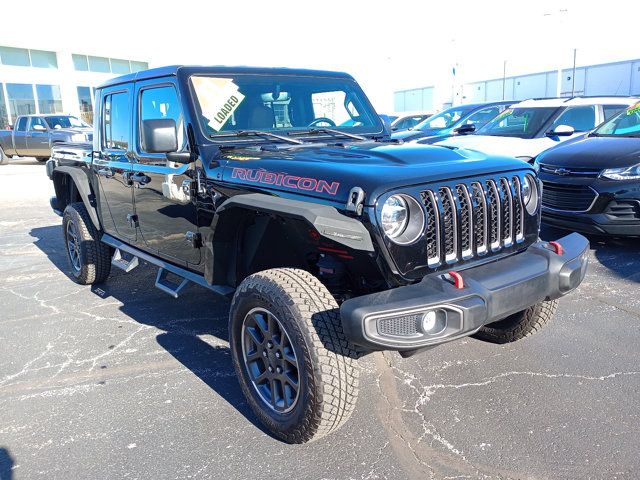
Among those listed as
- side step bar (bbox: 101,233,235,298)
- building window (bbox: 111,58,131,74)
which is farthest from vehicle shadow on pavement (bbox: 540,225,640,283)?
building window (bbox: 111,58,131,74)

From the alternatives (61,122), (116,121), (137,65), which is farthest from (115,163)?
(137,65)

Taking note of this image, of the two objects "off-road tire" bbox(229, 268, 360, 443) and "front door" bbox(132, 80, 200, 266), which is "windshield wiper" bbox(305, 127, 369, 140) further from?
"off-road tire" bbox(229, 268, 360, 443)

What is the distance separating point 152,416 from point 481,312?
6.25 feet

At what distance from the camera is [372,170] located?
8.84 ft

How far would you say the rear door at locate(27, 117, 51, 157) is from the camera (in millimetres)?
17531

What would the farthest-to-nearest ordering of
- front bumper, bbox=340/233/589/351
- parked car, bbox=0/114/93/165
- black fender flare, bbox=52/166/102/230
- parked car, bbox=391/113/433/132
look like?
1. parked car, bbox=391/113/433/132
2. parked car, bbox=0/114/93/165
3. black fender flare, bbox=52/166/102/230
4. front bumper, bbox=340/233/589/351

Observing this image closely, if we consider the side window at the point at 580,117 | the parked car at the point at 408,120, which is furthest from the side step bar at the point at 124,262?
the parked car at the point at 408,120

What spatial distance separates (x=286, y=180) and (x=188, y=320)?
2101mm

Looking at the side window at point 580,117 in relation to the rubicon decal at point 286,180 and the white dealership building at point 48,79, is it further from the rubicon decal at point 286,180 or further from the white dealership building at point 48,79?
the white dealership building at point 48,79

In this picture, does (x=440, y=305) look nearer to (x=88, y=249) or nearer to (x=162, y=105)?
(x=162, y=105)

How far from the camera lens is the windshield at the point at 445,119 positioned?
439 inches

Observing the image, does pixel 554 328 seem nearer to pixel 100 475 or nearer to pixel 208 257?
pixel 208 257

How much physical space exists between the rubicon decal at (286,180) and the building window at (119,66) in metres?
28.9

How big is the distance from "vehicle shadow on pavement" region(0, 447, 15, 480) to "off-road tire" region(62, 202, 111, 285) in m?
2.66
